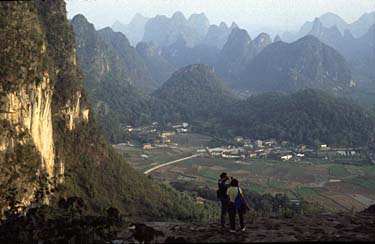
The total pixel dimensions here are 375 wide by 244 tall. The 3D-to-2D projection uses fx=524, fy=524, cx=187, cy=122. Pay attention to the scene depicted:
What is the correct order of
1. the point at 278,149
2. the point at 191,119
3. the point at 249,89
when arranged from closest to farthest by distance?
the point at 278,149 → the point at 191,119 → the point at 249,89

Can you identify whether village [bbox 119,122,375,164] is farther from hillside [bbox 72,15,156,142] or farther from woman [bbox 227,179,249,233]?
woman [bbox 227,179,249,233]

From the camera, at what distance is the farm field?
140 feet

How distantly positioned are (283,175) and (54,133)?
27906 mm

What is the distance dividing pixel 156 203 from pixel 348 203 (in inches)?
660

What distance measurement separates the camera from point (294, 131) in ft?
227

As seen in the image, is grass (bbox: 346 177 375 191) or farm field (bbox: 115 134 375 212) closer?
farm field (bbox: 115 134 375 212)

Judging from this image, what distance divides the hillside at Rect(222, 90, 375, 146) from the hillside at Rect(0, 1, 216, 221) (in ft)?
120

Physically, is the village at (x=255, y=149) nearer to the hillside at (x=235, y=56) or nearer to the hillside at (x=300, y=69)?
the hillside at (x=300, y=69)

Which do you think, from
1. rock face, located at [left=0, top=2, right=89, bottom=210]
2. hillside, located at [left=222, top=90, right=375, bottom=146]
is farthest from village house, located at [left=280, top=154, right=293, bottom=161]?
rock face, located at [left=0, top=2, right=89, bottom=210]

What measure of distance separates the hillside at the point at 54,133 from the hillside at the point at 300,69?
9005 cm

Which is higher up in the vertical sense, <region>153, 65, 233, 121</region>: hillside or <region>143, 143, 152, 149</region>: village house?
<region>153, 65, 233, 121</region>: hillside

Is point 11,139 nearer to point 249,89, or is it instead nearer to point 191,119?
point 191,119

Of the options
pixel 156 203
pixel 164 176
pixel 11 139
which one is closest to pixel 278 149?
pixel 164 176

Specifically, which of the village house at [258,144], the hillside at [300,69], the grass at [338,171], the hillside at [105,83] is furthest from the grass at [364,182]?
the hillside at [300,69]
